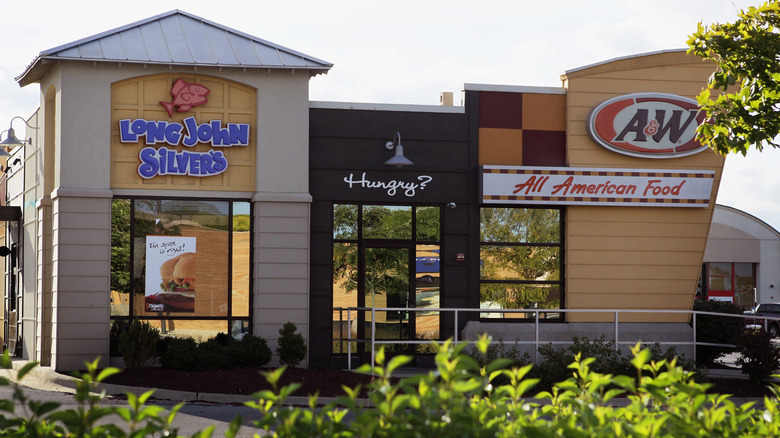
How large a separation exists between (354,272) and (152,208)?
398cm

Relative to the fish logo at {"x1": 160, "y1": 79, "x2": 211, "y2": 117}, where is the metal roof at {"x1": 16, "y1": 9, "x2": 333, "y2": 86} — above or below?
above

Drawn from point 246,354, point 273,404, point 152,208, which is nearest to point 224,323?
point 246,354

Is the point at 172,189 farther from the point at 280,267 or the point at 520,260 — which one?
the point at 520,260

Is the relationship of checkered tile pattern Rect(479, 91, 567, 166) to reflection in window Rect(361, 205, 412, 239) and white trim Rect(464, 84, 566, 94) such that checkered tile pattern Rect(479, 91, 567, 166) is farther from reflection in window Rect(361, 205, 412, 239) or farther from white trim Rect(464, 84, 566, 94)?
reflection in window Rect(361, 205, 412, 239)

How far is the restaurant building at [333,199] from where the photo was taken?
16.5 meters

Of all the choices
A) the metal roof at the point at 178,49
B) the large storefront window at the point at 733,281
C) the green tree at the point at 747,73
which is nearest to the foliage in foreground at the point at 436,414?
the green tree at the point at 747,73

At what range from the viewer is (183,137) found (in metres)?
16.7

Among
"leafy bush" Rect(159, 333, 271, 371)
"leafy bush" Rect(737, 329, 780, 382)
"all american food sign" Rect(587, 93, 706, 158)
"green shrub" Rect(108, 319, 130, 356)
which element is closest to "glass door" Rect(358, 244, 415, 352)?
"leafy bush" Rect(159, 333, 271, 371)

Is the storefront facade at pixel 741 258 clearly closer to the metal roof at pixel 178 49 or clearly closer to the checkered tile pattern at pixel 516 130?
the checkered tile pattern at pixel 516 130

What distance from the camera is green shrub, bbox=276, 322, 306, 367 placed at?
1625cm

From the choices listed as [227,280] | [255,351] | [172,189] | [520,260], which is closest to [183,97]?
[172,189]

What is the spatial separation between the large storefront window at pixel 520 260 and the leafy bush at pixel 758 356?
140 inches

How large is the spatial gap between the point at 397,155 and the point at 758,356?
7.32 metres

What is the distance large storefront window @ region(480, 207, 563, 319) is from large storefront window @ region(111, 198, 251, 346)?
4696 mm
